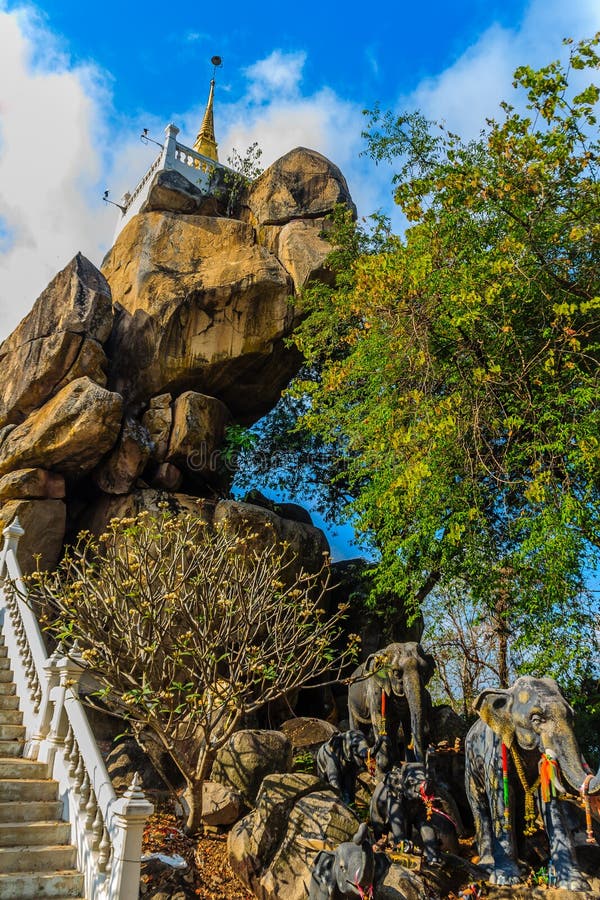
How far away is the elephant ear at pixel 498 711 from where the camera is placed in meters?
7.30

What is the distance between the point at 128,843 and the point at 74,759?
1703 mm

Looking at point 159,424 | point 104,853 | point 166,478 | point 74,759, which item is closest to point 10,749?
point 74,759

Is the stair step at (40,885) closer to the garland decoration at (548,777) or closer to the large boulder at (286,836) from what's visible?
the large boulder at (286,836)

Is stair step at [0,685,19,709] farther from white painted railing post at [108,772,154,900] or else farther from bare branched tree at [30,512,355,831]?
white painted railing post at [108,772,154,900]

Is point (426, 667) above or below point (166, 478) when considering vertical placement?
below

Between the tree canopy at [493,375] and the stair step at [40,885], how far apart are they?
6.10m

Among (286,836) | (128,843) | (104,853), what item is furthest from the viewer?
(286,836)

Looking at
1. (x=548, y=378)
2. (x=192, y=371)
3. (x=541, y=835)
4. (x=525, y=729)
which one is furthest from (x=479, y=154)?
(x=541, y=835)

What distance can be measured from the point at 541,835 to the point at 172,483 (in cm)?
940

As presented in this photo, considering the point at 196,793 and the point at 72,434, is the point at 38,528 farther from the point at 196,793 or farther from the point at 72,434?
the point at 196,793

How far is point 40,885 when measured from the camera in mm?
5992

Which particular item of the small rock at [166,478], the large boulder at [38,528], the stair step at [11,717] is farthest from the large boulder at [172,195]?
the stair step at [11,717]

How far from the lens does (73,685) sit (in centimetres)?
751

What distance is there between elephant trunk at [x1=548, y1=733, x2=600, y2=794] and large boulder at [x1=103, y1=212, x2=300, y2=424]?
36.2ft
